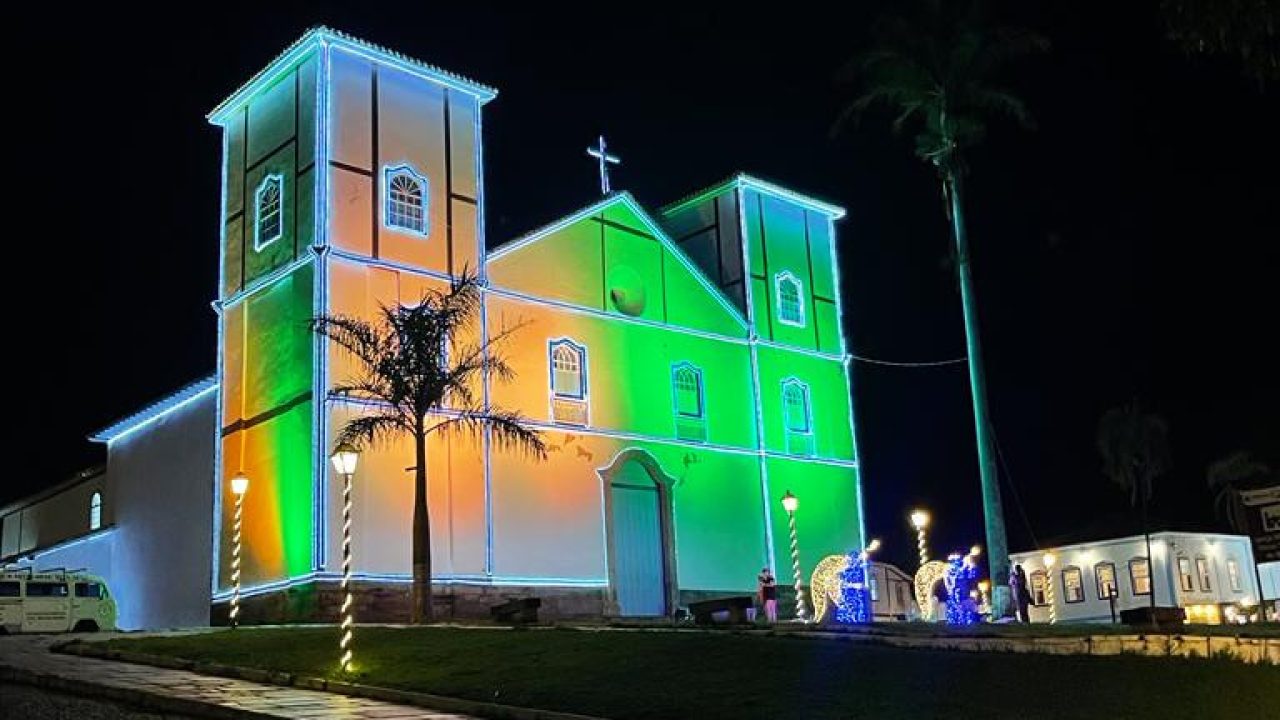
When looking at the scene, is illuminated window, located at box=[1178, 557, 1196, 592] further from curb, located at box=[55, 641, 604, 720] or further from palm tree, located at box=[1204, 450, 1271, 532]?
curb, located at box=[55, 641, 604, 720]

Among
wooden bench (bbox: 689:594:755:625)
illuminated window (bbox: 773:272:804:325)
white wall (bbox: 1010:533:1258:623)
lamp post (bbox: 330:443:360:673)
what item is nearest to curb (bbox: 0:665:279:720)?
lamp post (bbox: 330:443:360:673)

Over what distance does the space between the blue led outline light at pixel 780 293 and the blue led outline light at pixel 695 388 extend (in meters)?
4.09

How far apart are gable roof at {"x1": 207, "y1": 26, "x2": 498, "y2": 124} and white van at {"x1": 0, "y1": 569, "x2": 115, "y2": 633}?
39.2 ft

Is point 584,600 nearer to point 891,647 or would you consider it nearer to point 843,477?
point 843,477

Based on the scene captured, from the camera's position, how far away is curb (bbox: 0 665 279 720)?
14.3 metres

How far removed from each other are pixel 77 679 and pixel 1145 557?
45.1 meters

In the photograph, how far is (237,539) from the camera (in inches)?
1164

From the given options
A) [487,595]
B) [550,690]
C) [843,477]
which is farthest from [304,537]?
[843,477]

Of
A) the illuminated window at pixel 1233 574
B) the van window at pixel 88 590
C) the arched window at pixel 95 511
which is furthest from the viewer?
the illuminated window at pixel 1233 574

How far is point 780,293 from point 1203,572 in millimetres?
25751

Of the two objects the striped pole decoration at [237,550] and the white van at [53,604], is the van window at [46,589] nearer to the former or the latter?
the white van at [53,604]

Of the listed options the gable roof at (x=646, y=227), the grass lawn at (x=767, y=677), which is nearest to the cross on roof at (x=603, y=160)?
the gable roof at (x=646, y=227)

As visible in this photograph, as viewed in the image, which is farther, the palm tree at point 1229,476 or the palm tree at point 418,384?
the palm tree at point 1229,476

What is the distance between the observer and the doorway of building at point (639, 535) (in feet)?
112
